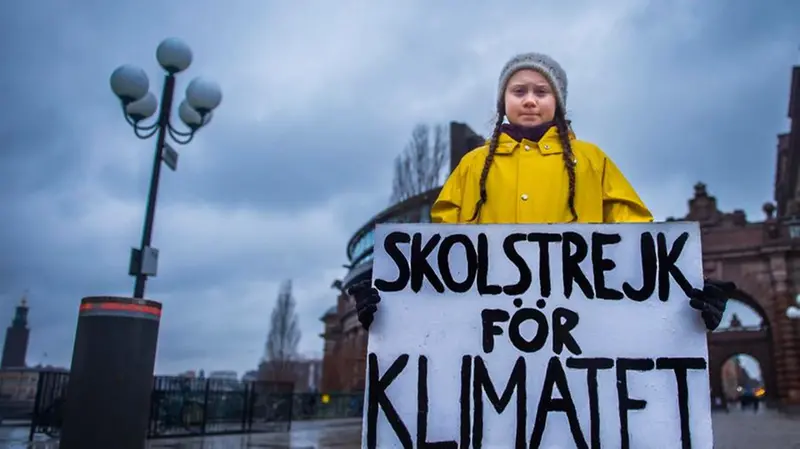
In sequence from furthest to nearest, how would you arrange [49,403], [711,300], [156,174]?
[49,403]
[156,174]
[711,300]

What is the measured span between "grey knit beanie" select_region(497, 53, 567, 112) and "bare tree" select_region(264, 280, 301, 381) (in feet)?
183

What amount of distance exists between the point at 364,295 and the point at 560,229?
0.79m

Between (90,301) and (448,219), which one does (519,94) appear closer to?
(448,219)

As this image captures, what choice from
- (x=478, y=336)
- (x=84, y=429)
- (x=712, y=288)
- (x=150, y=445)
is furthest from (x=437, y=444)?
(x=150, y=445)

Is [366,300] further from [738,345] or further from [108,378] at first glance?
[738,345]

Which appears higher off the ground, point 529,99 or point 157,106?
point 157,106

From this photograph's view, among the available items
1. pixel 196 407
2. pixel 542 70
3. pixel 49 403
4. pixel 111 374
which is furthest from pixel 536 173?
pixel 196 407

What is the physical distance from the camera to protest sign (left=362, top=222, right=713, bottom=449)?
2.18 m

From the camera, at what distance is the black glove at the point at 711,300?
2201 millimetres

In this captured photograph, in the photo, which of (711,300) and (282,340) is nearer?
(711,300)

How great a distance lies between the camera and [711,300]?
2232mm

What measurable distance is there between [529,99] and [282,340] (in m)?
57.6

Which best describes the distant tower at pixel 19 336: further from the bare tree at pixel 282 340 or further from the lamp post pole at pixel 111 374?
the lamp post pole at pixel 111 374

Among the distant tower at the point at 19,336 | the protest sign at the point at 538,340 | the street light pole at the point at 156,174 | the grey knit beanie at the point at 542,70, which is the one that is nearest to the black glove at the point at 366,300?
the protest sign at the point at 538,340
